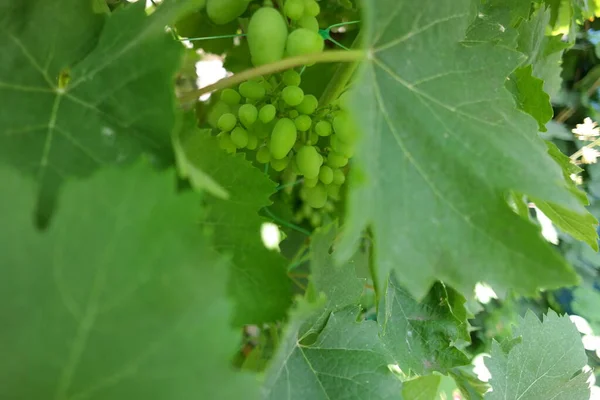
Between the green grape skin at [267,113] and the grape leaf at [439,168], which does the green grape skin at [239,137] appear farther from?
the grape leaf at [439,168]

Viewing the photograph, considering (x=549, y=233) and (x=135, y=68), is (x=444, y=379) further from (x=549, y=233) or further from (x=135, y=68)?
(x=135, y=68)

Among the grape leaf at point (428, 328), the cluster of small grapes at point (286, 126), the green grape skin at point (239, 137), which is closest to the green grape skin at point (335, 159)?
the cluster of small grapes at point (286, 126)

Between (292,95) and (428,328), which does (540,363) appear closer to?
(428,328)

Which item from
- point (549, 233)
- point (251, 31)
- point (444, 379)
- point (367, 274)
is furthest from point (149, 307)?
point (549, 233)

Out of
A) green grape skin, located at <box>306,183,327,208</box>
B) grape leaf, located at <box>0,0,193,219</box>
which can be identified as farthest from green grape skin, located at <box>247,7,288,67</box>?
green grape skin, located at <box>306,183,327,208</box>

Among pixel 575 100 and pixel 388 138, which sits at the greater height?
pixel 388 138

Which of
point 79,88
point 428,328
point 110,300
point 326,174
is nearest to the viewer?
point 110,300

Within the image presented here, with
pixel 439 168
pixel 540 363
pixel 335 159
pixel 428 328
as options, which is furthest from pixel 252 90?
pixel 540 363
